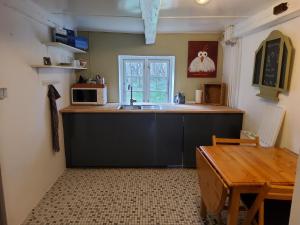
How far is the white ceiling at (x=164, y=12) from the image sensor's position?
2.34 meters

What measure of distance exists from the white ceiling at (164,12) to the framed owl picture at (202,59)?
0.35m

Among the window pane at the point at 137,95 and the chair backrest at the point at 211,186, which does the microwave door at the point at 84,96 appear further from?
the chair backrest at the point at 211,186

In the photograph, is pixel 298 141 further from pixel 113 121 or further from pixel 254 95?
pixel 113 121

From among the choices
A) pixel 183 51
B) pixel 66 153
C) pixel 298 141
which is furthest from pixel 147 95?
pixel 298 141

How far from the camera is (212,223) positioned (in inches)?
86.8

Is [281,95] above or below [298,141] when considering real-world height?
above

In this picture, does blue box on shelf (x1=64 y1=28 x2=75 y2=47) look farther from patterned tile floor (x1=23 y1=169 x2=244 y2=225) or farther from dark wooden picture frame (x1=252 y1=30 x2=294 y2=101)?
dark wooden picture frame (x1=252 y1=30 x2=294 y2=101)

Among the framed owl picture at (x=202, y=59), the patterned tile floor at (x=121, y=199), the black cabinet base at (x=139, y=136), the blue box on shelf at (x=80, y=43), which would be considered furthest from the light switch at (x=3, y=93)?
the framed owl picture at (x=202, y=59)

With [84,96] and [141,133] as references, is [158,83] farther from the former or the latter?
[84,96]

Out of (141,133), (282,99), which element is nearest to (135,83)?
(141,133)

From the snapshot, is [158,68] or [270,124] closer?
[270,124]

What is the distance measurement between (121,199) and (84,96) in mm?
1793

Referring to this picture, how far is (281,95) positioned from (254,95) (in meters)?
0.60

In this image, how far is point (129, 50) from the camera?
3.91m
